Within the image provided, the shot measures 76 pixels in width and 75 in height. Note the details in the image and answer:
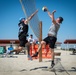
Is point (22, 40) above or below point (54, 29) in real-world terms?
below

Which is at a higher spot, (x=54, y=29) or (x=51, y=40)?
(x=54, y=29)

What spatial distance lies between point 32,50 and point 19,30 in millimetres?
7895

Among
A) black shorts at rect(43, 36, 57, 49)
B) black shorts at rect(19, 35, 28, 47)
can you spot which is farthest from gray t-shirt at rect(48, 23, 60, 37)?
black shorts at rect(19, 35, 28, 47)

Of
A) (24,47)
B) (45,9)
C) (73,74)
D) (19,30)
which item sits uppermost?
(45,9)

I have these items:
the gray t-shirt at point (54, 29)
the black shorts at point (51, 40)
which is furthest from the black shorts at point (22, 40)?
the gray t-shirt at point (54, 29)

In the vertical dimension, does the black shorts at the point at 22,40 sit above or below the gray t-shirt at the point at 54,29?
below

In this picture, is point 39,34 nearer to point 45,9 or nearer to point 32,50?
point 32,50

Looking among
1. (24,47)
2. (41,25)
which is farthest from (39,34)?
(24,47)

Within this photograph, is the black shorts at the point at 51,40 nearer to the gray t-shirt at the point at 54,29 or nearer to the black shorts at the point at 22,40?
the gray t-shirt at the point at 54,29

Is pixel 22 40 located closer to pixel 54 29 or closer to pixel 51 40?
pixel 51 40

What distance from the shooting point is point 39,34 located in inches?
530

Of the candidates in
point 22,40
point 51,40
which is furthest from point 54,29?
point 22,40

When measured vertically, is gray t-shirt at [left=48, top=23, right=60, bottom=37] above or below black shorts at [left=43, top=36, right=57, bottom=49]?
above

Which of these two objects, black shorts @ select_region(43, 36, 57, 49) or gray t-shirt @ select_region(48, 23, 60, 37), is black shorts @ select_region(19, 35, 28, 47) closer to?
black shorts @ select_region(43, 36, 57, 49)
